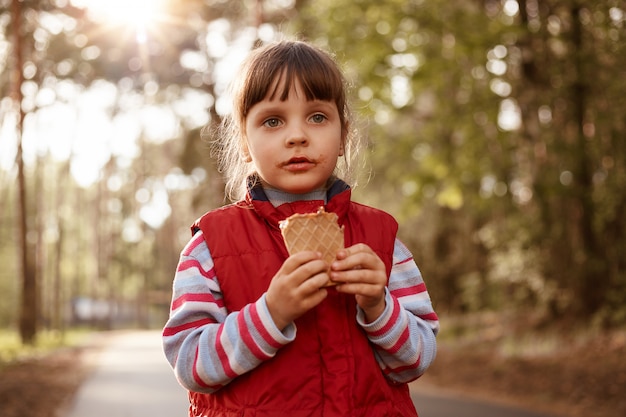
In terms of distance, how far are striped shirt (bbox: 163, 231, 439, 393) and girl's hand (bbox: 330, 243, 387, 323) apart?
13 centimetres

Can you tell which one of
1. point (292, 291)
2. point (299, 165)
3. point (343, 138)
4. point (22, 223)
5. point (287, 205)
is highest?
point (22, 223)

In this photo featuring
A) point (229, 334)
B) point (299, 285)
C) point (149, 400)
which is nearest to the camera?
point (299, 285)

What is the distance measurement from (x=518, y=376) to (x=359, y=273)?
37.2 ft

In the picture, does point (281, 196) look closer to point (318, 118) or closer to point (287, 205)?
point (287, 205)

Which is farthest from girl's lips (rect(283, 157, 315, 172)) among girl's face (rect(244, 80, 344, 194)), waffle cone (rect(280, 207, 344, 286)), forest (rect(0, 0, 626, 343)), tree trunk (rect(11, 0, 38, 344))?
tree trunk (rect(11, 0, 38, 344))

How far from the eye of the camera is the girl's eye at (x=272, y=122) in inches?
93.2

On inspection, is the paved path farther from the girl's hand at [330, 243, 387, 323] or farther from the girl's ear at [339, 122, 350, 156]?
the girl's hand at [330, 243, 387, 323]

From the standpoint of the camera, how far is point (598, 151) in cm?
1389

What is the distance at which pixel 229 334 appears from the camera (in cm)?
215

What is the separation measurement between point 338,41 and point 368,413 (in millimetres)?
11559

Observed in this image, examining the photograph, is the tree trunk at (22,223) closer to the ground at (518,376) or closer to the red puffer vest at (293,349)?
the ground at (518,376)

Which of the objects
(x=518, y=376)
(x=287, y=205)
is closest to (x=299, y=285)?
(x=287, y=205)

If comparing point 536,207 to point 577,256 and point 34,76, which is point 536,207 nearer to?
point 577,256

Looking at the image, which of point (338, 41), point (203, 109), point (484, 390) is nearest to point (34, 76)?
point (203, 109)
